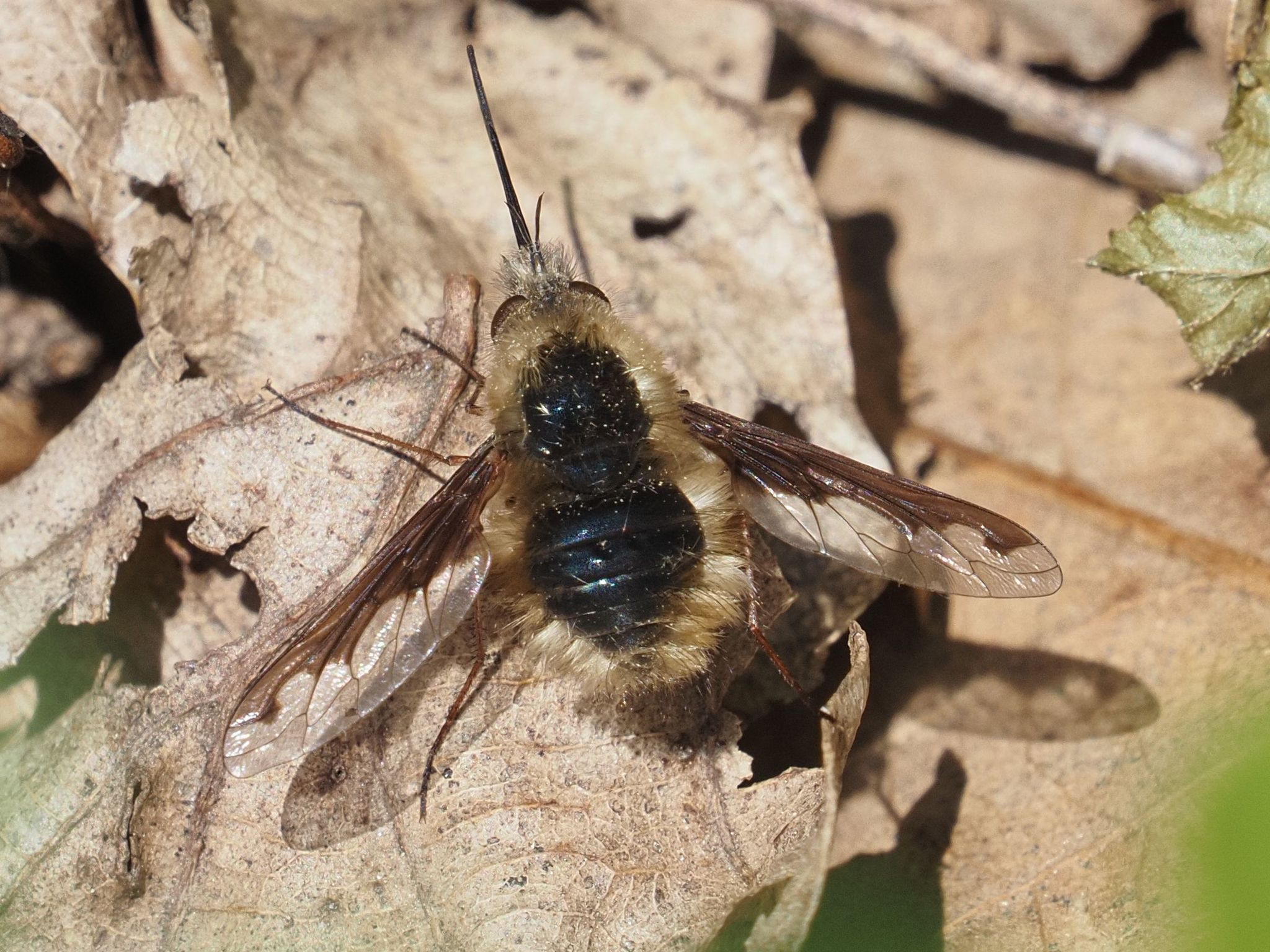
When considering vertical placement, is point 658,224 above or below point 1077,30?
below

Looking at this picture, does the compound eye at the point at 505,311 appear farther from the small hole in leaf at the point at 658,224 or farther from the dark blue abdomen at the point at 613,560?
the small hole in leaf at the point at 658,224

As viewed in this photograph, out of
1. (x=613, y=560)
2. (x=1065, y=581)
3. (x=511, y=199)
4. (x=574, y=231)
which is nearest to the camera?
(x=613, y=560)

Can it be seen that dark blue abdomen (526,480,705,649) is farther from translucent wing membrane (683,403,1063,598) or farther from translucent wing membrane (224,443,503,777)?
translucent wing membrane (683,403,1063,598)

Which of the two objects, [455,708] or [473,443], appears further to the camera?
[473,443]

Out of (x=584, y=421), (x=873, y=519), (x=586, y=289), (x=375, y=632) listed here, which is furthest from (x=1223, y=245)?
(x=375, y=632)

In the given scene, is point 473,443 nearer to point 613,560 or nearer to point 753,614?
point 613,560

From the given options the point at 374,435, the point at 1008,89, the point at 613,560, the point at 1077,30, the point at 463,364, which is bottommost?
the point at 613,560

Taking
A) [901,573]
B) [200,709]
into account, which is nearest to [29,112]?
[200,709]
